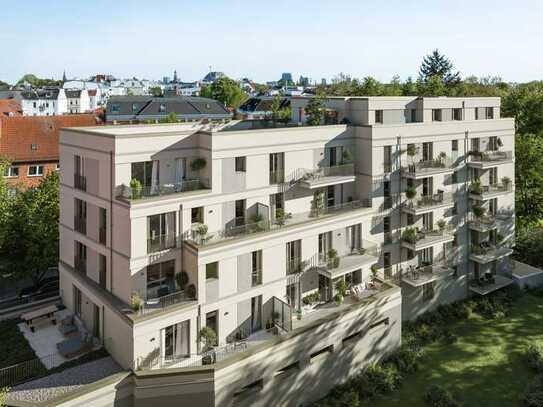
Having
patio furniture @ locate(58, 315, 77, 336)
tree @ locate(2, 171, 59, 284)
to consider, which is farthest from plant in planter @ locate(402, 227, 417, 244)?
tree @ locate(2, 171, 59, 284)

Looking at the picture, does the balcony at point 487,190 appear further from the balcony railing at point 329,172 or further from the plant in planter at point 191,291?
the plant in planter at point 191,291


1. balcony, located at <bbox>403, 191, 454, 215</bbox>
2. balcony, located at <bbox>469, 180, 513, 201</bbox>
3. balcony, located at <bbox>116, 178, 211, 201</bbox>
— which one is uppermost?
balcony, located at <bbox>116, 178, 211, 201</bbox>

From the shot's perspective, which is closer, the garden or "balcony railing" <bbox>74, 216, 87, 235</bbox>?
the garden

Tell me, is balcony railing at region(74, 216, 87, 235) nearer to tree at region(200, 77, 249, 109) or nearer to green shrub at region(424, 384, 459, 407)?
green shrub at region(424, 384, 459, 407)

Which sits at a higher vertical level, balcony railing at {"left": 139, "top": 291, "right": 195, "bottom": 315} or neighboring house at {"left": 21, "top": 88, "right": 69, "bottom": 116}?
neighboring house at {"left": 21, "top": 88, "right": 69, "bottom": 116}

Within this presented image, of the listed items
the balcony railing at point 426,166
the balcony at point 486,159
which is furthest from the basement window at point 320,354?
the balcony at point 486,159

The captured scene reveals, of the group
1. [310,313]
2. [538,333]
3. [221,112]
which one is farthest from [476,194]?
[221,112]

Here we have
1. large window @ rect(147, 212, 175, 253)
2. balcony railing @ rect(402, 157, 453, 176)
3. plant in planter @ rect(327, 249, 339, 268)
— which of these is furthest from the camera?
balcony railing @ rect(402, 157, 453, 176)

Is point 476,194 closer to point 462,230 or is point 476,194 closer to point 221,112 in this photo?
point 462,230

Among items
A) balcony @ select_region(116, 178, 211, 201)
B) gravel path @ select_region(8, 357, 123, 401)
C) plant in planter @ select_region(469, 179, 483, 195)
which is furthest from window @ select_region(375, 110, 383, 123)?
gravel path @ select_region(8, 357, 123, 401)

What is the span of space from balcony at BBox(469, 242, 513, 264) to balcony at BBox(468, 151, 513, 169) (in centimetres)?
637

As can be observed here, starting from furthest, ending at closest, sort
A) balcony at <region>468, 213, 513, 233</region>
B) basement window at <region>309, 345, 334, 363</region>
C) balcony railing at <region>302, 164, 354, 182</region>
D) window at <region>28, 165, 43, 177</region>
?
window at <region>28, 165, 43, 177</region>
balcony at <region>468, 213, 513, 233</region>
balcony railing at <region>302, 164, 354, 182</region>
basement window at <region>309, 345, 334, 363</region>

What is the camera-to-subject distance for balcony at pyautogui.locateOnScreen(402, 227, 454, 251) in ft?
111

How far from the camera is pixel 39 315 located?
28625mm
